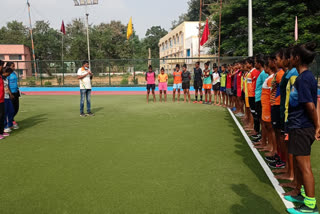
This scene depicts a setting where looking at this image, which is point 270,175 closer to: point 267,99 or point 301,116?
point 267,99

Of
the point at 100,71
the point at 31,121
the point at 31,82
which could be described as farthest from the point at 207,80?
the point at 31,82

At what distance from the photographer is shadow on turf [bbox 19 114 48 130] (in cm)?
852

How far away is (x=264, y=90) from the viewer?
4.86 meters

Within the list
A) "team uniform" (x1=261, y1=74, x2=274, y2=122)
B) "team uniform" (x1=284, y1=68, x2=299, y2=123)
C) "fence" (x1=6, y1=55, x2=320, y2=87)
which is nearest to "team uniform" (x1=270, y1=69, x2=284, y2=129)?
"team uniform" (x1=261, y1=74, x2=274, y2=122)

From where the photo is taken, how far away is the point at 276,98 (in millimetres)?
4223

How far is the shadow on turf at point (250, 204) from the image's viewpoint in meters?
3.16

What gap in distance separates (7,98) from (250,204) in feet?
23.2

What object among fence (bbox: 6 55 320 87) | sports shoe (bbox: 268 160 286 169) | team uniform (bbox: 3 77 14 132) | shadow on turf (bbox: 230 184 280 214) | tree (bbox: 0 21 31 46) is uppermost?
tree (bbox: 0 21 31 46)

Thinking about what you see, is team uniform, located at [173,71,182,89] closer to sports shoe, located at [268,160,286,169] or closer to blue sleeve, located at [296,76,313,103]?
sports shoe, located at [268,160,286,169]

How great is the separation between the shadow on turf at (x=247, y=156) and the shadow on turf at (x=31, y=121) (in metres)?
6.22

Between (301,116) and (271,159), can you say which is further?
(271,159)

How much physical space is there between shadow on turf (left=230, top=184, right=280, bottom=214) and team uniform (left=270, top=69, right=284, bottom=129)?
4.02 feet

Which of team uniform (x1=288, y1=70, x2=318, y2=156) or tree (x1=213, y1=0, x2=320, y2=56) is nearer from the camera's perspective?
team uniform (x1=288, y1=70, x2=318, y2=156)

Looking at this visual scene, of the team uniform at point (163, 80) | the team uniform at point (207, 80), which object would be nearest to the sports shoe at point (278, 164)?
the team uniform at point (207, 80)
